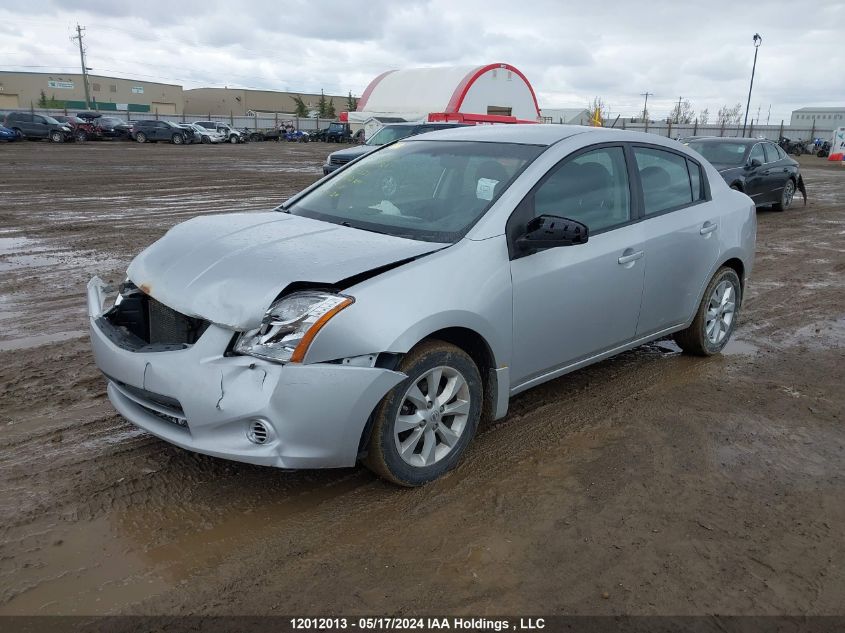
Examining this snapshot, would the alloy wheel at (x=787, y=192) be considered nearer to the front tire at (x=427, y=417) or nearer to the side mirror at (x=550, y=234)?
the side mirror at (x=550, y=234)

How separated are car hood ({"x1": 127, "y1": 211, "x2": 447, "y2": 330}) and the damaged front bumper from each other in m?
0.16

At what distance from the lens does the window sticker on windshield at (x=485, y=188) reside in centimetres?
390

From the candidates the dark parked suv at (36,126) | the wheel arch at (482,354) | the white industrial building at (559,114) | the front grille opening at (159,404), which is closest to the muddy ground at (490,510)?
the wheel arch at (482,354)

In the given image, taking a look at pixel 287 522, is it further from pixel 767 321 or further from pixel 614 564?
pixel 767 321

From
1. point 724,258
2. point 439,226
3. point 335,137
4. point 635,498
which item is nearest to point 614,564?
point 635,498

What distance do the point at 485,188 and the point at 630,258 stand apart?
3.55 ft

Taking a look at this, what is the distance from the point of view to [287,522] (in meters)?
3.16

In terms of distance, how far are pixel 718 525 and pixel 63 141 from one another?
4121 centimetres

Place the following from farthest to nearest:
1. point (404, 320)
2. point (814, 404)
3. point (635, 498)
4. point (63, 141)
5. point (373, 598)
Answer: point (63, 141) < point (814, 404) < point (635, 498) < point (404, 320) < point (373, 598)

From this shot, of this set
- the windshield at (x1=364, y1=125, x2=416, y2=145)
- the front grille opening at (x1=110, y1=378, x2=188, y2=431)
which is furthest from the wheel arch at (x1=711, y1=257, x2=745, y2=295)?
the windshield at (x1=364, y1=125, x2=416, y2=145)

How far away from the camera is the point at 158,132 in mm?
41812

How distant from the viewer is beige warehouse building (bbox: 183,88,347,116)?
104438 millimetres

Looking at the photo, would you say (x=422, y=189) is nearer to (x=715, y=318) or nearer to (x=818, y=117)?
(x=715, y=318)

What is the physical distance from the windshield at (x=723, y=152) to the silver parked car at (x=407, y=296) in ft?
32.9
